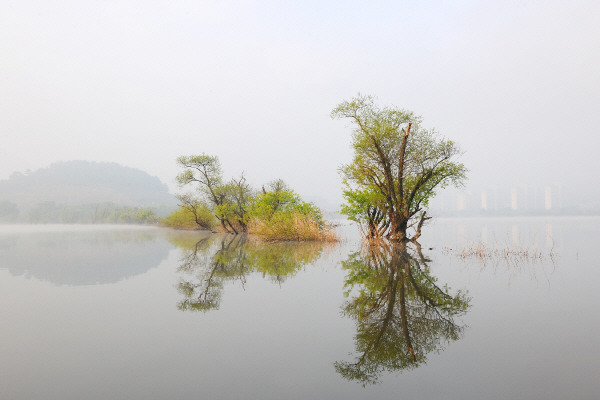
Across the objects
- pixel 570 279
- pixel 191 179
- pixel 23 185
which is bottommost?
pixel 570 279

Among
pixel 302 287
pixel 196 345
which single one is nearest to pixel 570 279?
pixel 302 287

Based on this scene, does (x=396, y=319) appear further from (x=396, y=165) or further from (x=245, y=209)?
(x=245, y=209)

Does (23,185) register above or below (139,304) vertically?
above

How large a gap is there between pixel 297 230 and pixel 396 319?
16.5 m

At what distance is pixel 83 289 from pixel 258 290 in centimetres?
421

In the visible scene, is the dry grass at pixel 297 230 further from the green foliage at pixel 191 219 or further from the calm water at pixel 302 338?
the green foliage at pixel 191 219

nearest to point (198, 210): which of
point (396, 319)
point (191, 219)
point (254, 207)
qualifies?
point (191, 219)

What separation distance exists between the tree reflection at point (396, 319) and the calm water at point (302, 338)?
0.02 m

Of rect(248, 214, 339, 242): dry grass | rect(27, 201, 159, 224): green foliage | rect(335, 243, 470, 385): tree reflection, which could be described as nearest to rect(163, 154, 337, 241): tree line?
rect(248, 214, 339, 242): dry grass

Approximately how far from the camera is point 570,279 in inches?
323

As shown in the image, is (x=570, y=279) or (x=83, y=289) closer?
(x=83, y=289)

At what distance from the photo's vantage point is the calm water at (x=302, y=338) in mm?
2957

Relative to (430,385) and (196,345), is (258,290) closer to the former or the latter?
(196,345)

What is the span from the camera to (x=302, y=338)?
416cm
